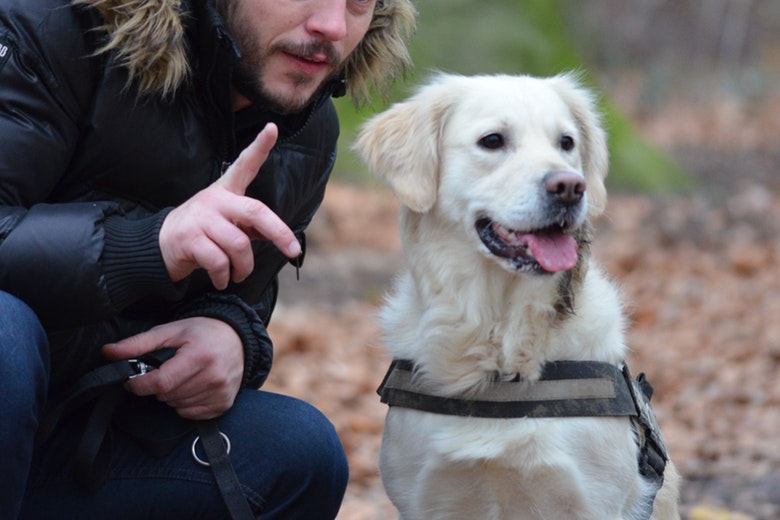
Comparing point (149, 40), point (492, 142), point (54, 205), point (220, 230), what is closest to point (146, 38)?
point (149, 40)

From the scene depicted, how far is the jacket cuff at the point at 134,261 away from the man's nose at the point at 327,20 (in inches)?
25.6

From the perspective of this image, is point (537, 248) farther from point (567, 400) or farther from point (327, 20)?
point (327, 20)

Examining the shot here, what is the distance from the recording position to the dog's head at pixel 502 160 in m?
2.55

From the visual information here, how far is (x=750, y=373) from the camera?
5250 mm

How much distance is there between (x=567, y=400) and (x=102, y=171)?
1.18m

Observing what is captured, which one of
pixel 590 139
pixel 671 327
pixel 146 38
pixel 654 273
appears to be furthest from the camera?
pixel 654 273

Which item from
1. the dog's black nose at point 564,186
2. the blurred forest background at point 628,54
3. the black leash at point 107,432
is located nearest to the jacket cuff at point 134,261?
the black leash at point 107,432

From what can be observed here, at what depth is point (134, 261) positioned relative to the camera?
206 centimetres

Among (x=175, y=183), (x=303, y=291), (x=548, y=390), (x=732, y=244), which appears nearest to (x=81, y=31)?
(x=175, y=183)

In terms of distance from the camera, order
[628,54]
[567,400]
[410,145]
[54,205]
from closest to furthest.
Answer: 1. [54,205]
2. [567,400]
3. [410,145]
4. [628,54]

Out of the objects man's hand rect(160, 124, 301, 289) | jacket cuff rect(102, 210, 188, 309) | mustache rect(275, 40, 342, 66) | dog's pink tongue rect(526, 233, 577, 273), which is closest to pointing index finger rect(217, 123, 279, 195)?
man's hand rect(160, 124, 301, 289)

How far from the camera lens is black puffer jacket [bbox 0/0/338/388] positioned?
206 centimetres

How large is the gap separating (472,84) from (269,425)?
105 cm

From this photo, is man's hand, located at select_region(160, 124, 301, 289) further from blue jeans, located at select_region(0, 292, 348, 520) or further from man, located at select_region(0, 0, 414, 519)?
blue jeans, located at select_region(0, 292, 348, 520)
